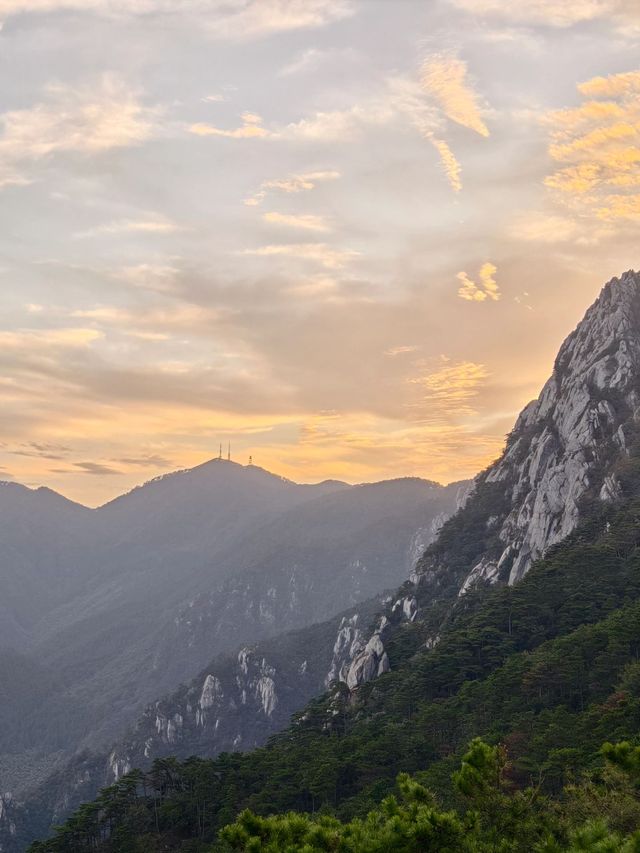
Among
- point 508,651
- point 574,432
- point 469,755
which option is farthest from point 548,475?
point 469,755

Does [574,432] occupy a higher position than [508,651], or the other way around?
[574,432]

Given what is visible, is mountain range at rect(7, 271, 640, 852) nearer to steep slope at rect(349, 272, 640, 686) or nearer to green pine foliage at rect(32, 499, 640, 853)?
green pine foliage at rect(32, 499, 640, 853)

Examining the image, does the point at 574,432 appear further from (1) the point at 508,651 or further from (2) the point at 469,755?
(2) the point at 469,755

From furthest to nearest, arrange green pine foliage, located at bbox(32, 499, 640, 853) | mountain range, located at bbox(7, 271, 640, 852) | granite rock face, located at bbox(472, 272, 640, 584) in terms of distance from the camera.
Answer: granite rock face, located at bbox(472, 272, 640, 584)
mountain range, located at bbox(7, 271, 640, 852)
green pine foliage, located at bbox(32, 499, 640, 853)

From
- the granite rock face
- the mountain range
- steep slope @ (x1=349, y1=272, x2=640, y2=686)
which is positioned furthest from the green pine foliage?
the granite rock face

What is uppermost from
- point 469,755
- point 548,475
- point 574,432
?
point 574,432

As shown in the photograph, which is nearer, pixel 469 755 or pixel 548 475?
pixel 469 755

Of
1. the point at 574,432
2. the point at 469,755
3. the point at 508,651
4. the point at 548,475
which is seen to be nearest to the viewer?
the point at 469,755

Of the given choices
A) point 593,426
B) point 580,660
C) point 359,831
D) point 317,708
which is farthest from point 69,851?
point 593,426

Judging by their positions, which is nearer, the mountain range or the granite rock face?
the mountain range

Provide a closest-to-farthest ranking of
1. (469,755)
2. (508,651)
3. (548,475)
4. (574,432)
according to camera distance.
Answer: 1. (469,755)
2. (508,651)
3. (548,475)
4. (574,432)
